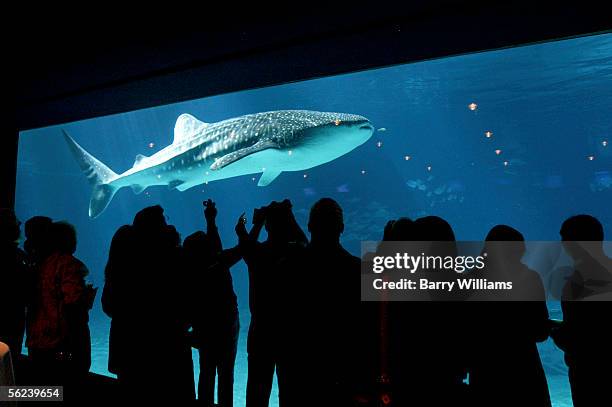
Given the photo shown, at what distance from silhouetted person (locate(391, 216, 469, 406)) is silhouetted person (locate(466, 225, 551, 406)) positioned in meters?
0.11

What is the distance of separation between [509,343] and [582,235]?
0.82 m

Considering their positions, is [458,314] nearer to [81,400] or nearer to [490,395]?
[490,395]

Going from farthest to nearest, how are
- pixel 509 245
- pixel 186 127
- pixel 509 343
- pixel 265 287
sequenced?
pixel 186 127 < pixel 265 287 < pixel 509 245 < pixel 509 343

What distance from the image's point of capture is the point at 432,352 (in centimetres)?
234

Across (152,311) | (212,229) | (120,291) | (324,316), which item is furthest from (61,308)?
(324,316)

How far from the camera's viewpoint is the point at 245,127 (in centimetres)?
915

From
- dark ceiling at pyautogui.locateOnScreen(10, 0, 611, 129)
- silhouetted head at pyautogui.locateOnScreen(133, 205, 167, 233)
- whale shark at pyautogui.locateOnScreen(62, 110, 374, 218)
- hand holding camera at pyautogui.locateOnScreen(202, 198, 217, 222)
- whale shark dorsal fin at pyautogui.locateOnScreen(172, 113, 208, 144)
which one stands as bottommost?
silhouetted head at pyautogui.locateOnScreen(133, 205, 167, 233)

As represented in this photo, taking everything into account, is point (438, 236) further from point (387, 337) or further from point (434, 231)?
point (387, 337)

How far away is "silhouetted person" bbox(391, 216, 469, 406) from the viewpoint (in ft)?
7.64

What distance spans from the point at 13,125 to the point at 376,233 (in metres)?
20.1

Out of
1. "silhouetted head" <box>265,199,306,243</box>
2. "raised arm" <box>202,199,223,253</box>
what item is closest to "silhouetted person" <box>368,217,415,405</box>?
"silhouetted head" <box>265,199,306,243</box>

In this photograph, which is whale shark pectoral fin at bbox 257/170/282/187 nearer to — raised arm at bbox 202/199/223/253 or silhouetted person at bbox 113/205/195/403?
raised arm at bbox 202/199/223/253

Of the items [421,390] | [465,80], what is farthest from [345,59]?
[465,80]

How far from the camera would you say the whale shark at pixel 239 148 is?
9016 mm
